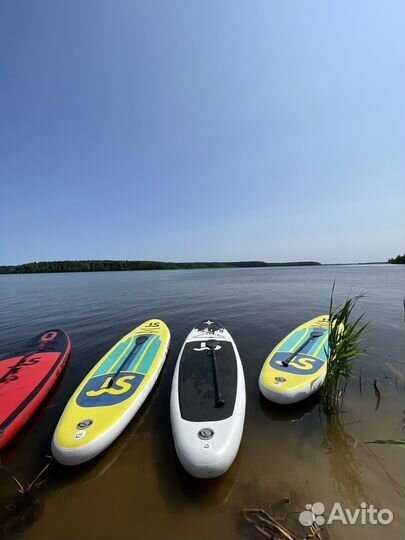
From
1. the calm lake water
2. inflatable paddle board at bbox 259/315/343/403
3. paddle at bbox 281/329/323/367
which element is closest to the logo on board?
the calm lake water

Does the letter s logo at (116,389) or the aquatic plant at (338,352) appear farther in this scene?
the letter s logo at (116,389)

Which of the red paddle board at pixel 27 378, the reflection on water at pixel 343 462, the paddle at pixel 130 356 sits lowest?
the reflection on water at pixel 343 462

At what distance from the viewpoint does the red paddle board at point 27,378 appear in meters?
4.14

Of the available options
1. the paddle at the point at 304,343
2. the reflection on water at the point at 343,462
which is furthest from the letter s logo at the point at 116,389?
the reflection on water at the point at 343,462

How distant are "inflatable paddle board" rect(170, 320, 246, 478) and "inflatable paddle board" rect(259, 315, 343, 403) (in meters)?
0.69

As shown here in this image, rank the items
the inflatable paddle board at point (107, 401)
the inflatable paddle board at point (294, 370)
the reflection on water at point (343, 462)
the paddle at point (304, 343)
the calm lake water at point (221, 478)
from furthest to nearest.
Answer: the paddle at point (304, 343), the inflatable paddle board at point (294, 370), the inflatable paddle board at point (107, 401), the reflection on water at point (343, 462), the calm lake water at point (221, 478)

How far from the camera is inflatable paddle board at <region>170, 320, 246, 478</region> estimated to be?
2.98m

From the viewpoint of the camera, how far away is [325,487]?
9.98ft

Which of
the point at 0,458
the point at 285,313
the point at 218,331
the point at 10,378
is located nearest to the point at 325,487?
the point at 218,331

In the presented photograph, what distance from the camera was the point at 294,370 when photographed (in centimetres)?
506

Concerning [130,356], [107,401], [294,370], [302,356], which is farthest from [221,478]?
[130,356]

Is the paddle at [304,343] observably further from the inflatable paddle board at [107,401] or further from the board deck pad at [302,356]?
the inflatable paddle board at [107,401]

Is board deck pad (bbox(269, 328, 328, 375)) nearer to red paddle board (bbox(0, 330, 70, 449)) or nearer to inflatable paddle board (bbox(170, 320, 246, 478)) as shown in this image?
inflatable paddle board (bbox(170, 320, 246, 478))

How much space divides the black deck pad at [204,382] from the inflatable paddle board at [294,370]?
0.82 metres
